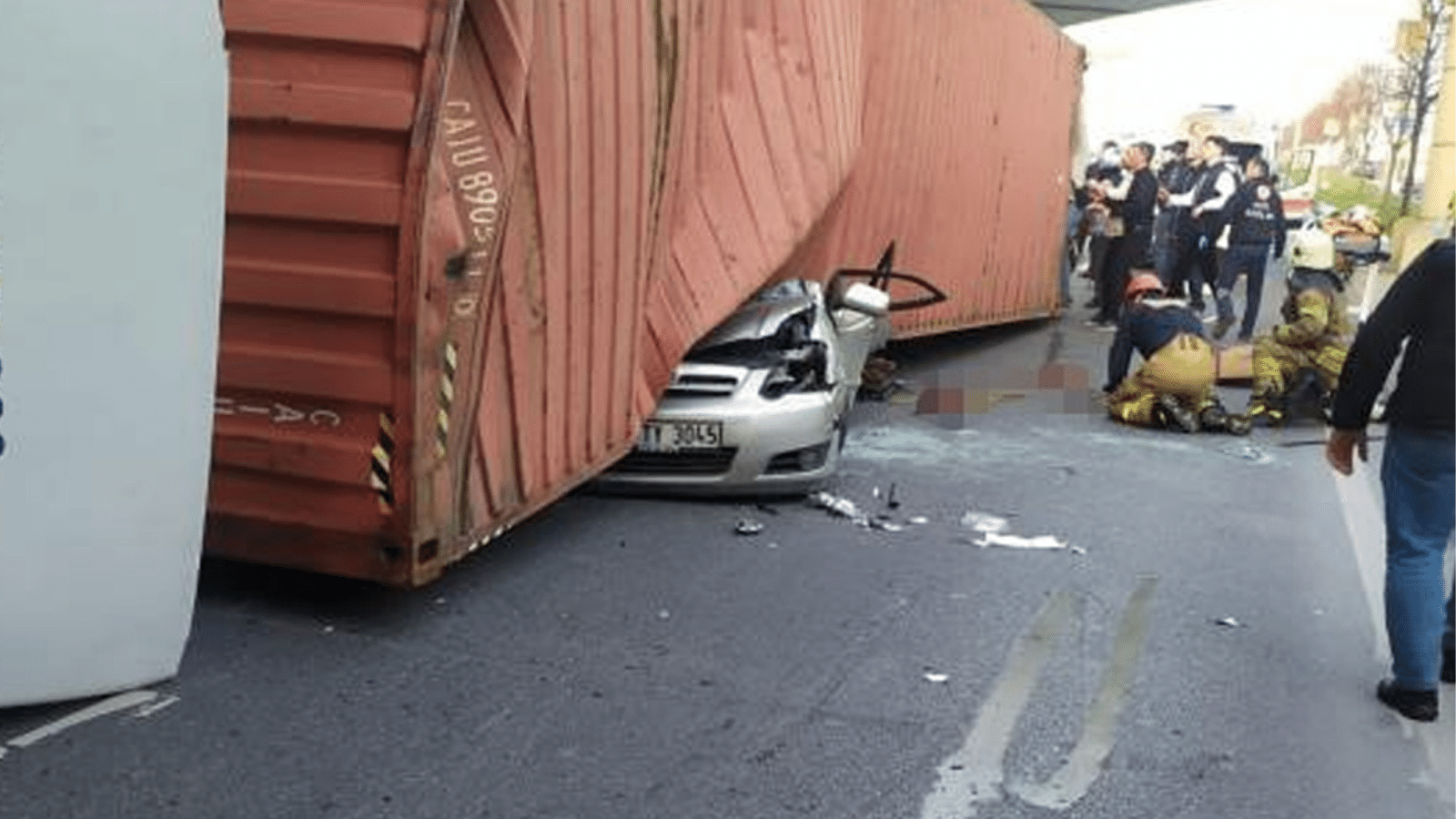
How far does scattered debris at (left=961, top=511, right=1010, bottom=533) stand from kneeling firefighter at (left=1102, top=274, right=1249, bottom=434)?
126 inches

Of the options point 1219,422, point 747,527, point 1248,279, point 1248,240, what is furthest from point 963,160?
point 747,527

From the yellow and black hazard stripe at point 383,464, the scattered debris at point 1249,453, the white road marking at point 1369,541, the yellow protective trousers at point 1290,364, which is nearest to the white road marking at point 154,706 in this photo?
the yellow and black hazard stripe at point 383,464

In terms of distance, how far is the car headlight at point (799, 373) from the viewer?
6773 millimetres

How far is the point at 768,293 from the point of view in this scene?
24.5ft

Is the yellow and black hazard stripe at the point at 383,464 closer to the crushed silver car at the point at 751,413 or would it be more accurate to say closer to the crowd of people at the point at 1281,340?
the crushed silver car at the point at 751,413

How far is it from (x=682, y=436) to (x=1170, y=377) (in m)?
4.41

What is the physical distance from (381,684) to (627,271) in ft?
6.87

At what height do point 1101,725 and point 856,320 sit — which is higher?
point 856,320

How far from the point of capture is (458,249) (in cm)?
449

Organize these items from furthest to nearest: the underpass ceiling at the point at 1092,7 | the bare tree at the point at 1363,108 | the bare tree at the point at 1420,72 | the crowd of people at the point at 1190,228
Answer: the bare tree at the point at 1363,108 → the bare tree at the point at 1420,72 → the underpass ceiling at the point at 1092,7 → the crowd of people at the point at 1190,228

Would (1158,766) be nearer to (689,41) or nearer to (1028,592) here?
(1028,592)

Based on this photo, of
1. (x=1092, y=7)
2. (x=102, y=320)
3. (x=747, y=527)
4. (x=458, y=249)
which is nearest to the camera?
(x=102, y=320)

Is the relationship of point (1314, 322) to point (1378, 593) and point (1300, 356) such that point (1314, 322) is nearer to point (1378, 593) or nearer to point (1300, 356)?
point (1300, 356)

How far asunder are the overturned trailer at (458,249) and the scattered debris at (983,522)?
4.77ft
